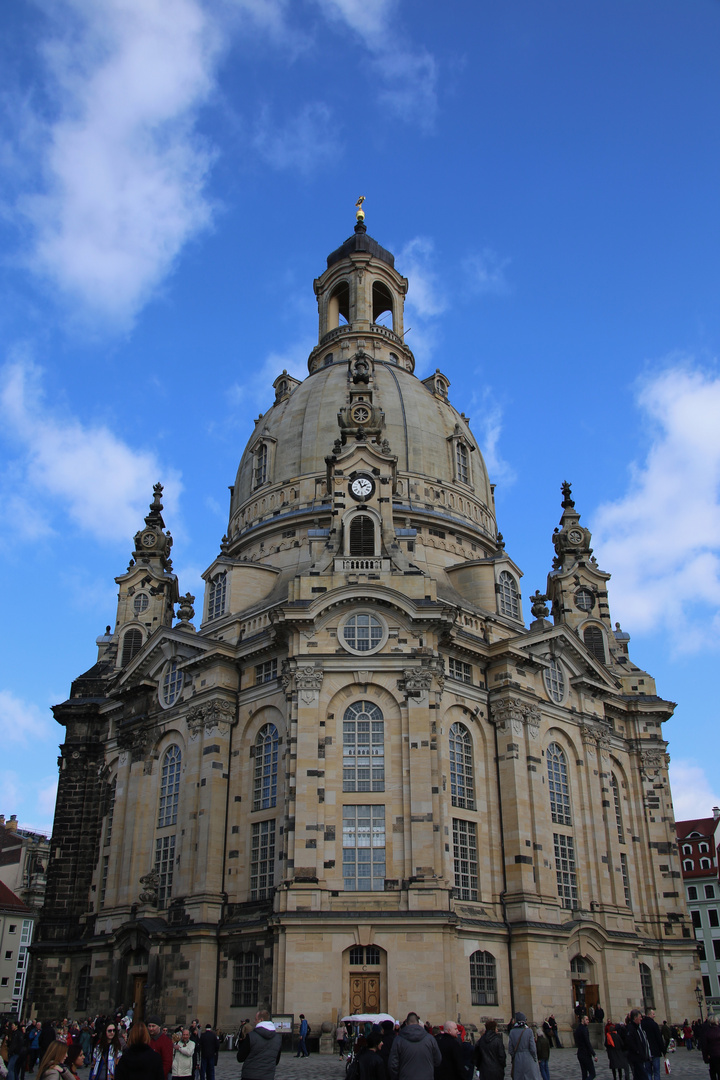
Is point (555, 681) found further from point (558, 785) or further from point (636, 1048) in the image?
point (636, 1048)

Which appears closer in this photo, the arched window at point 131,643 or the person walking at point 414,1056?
the person walking at point 414,1056

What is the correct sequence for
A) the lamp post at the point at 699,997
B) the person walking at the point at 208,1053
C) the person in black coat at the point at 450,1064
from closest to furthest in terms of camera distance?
the person in black coat at the point at 450,1064 → the person walking at the point at 208,1053 → the lamp post at the point at 699,997

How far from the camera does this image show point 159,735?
178 ft

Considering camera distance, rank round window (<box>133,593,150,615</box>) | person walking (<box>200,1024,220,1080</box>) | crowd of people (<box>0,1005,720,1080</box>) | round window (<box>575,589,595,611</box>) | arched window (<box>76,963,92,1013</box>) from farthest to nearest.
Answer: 1. round window (<box>133,593,150,615</box>)
2. round window (<box>575,589,595,611</box>)
3. arched window (<box>76,963,92,1013</box>)
4. person walking (<box>200,1024,220,1080</box>)
5. crowd of people (<box>0,1005,720,1080</box>)

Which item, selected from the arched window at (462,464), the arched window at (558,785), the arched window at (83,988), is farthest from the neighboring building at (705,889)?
the arched window at (83,988)

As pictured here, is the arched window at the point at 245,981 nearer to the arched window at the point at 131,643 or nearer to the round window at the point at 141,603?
the arched window at the point at 131,643

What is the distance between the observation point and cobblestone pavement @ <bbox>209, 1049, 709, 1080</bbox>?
93.6 ft

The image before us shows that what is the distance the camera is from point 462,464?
65.3 m

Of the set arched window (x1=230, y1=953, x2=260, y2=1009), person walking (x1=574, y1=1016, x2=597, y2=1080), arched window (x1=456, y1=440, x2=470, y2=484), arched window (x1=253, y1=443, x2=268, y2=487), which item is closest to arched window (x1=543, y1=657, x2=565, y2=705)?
arched window (x1=456, y1=440, x2=470, y2=484)

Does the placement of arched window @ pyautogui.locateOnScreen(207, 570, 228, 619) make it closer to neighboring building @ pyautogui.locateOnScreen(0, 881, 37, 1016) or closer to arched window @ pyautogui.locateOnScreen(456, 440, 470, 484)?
arched window @ pyautogui.locateOnScreen(456, 440, 470, 484)

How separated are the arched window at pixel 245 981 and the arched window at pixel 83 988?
14.2 meters

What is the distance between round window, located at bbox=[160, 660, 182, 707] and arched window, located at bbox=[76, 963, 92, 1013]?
1614cm

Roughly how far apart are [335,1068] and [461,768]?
61.6 feet

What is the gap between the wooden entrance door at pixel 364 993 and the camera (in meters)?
38.6
